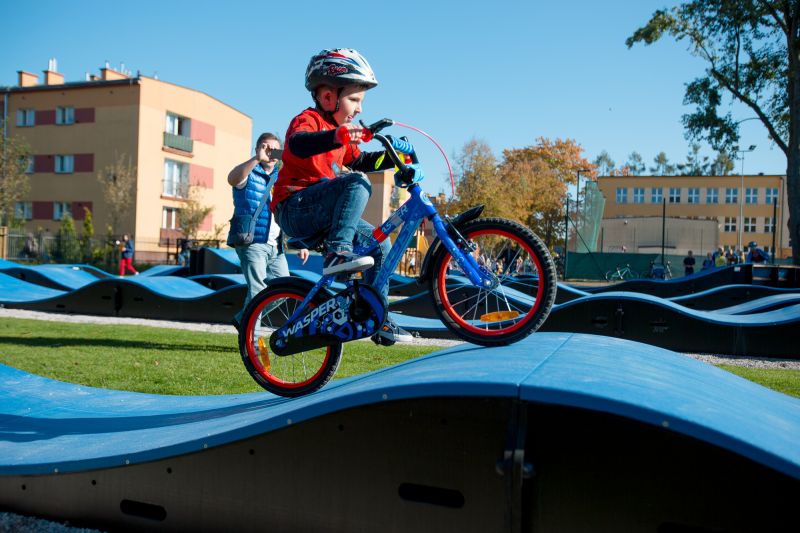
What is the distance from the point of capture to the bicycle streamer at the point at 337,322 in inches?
147

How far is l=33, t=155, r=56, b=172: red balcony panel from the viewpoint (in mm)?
43188

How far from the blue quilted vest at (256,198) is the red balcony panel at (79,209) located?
3970cm

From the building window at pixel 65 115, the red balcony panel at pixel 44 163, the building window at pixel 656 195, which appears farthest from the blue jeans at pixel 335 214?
the building window at pixel 656 195

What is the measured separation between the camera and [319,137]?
3.61m

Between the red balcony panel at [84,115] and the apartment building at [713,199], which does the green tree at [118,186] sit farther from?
the apartment building at [713,199]

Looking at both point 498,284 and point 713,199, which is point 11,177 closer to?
point 498,284

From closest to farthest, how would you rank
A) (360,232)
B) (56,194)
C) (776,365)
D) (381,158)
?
1. (360,232)
2. (381,158)
3. (776,365)
4. (56,194)

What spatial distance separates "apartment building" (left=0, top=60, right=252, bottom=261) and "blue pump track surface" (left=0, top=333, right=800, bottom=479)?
37.6 metres

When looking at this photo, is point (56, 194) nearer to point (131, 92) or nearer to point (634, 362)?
point (131, 92)

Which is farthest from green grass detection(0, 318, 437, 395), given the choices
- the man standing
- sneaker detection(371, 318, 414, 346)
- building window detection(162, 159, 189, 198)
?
building window detection(162, 159, 189, 198)

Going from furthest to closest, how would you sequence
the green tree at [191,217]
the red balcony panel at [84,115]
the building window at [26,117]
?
the building window at [26,117] → the red balcony panel at [84,115] → the green tree at [191,217]

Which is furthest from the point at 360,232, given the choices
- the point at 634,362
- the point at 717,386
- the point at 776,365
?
the point at 776,365

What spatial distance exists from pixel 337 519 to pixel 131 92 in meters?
42.7

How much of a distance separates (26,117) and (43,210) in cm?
639
